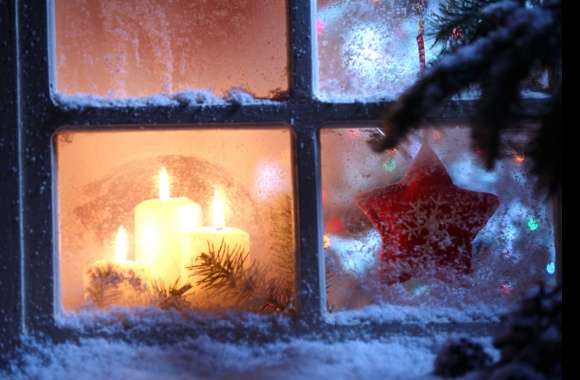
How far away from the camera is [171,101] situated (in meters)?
0.66

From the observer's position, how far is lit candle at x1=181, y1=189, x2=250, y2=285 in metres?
0.70

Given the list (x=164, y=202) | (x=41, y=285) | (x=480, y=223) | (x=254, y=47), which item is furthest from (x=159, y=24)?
(x=480, y=223)

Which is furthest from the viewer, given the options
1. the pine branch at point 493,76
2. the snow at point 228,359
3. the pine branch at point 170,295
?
the pine branch at point 170,295

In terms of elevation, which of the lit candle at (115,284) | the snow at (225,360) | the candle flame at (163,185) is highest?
the candle flame at (163,185)

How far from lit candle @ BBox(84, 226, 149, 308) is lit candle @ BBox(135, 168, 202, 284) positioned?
26mm

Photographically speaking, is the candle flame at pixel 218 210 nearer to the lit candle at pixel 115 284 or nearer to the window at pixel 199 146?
the window at pixel 199 146

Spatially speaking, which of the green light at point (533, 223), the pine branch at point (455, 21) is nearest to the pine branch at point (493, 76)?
the pine branch at point (455, 21)

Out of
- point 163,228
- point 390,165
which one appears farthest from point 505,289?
point 163,228

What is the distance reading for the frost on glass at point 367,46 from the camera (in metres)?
0.69

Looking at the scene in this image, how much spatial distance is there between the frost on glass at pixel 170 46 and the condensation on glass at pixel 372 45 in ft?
0.19

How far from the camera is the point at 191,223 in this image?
723 mm

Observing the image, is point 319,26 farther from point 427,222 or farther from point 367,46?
point 427,222

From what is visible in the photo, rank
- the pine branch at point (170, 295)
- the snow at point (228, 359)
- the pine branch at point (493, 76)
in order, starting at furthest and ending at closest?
1. the pine branch at point (170, 295)
2. the snow at point (228, 359)
3. the pine branch at point (493, 76)

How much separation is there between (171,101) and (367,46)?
0.84 ft
